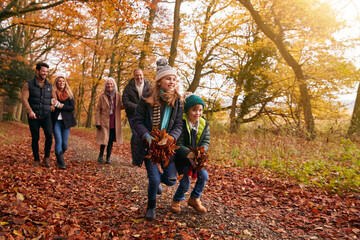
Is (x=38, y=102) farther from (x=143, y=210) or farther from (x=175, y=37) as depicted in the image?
(x=175, y=37)

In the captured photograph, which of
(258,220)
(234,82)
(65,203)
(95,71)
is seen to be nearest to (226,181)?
(258,220)

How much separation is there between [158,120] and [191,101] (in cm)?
51

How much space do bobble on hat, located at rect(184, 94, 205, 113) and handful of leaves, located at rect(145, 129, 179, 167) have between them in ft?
1.87

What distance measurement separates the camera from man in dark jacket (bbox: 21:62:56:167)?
5.09 m

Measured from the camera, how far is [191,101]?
124 inches

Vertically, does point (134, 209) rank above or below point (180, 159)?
below

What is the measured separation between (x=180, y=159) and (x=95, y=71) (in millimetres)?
25036

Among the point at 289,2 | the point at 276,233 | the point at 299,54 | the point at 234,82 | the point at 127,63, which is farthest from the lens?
the point at 127,63

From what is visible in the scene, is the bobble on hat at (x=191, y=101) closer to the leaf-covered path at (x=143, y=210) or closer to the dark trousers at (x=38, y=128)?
the leaf-covered path at (x=143, y=210)

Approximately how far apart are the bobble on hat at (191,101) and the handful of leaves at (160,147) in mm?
570

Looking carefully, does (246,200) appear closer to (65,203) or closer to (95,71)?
(65,203)

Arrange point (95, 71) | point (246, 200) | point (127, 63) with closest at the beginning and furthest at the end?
point (246, 200) → point (127, 63) → point (95, 71)

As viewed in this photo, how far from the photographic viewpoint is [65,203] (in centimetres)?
352

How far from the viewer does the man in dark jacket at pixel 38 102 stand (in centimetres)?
509
